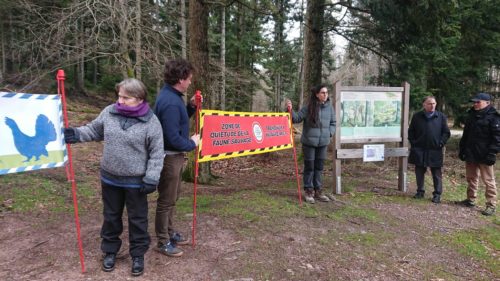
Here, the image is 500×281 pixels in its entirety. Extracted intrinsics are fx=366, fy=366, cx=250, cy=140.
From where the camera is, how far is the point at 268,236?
4699 mm

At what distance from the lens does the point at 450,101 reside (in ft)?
46.0

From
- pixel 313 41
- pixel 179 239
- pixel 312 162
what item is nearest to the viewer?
pixel 179 239

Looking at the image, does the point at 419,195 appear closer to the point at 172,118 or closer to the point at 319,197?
the point at 319,197

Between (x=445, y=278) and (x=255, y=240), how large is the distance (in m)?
2.23

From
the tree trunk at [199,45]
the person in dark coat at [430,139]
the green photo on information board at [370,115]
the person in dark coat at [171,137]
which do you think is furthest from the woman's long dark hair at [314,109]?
the person in dark coat at [171,137]

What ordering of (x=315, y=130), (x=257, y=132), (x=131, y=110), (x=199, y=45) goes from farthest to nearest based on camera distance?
(x=199, y=45)
(x=315, y=130)
(x=257, y=132)
(x=131, y=110)

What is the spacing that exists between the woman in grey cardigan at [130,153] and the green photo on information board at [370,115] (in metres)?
4.69

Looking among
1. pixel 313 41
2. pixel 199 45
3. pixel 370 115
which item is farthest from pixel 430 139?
pixel 313 41

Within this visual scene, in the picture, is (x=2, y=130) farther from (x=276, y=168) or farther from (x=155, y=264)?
(x=276, y=168)

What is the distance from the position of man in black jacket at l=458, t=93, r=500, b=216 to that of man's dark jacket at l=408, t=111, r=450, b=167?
0.41 meters

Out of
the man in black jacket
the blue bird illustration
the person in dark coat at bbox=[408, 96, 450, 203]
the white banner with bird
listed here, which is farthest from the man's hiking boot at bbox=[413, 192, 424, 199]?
the blue bird illustration

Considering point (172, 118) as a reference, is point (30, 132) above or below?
below

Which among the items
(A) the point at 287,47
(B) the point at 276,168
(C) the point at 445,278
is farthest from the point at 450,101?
(A) the point at 287,47

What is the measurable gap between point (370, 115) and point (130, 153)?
5538mm
